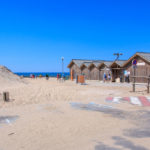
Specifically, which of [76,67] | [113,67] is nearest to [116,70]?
[113,67]

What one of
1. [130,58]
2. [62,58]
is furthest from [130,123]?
[62,58]

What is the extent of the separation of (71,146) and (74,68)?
33656mm

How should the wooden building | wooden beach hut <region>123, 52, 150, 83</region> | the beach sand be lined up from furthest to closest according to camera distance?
the wooden building → wooden beach hut <region>123, 52, 150, 83</region> → the beach sand

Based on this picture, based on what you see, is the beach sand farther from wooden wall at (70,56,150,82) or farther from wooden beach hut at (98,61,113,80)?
wooden beach hut at (98,61,113,80)

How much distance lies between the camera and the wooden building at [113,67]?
22.3m

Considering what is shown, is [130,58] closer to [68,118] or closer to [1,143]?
[68,118]

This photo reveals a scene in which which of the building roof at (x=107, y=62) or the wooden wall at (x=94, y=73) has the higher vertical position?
the building roof at (x=107, y=62)

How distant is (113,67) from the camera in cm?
2802

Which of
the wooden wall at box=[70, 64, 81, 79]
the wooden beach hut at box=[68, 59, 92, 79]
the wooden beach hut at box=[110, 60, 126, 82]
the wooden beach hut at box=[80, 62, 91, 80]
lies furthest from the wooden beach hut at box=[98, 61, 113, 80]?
the wooden wall at box=[70, 64, 81, 79]

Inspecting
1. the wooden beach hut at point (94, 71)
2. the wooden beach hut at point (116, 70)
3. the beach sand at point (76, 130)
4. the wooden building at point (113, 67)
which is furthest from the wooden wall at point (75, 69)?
the beach sand at point (76, 130)

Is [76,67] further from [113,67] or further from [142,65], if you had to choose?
[142,65]

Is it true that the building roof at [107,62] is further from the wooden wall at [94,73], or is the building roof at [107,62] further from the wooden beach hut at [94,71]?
the wooden wall at [94,73]

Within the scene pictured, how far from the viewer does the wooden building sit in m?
22.3

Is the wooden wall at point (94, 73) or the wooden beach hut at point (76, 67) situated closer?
the wooden wall at point (94, 73)
